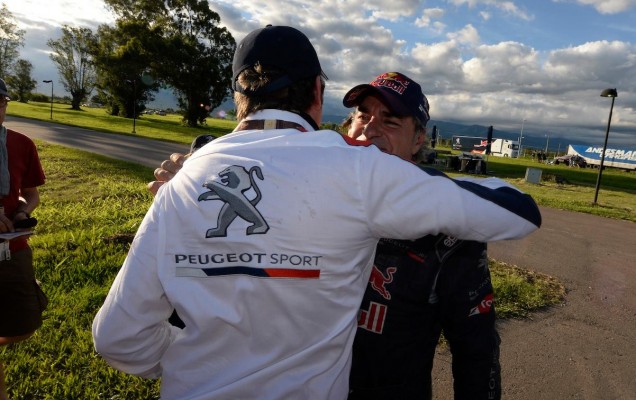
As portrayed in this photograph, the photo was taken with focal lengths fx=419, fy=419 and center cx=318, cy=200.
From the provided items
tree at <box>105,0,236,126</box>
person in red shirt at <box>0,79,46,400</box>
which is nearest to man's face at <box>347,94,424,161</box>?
person in red shirt at <box>0,79,46,400</box>

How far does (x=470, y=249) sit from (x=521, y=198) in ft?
1.23

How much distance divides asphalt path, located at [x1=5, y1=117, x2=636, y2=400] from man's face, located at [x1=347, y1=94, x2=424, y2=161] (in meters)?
2.11

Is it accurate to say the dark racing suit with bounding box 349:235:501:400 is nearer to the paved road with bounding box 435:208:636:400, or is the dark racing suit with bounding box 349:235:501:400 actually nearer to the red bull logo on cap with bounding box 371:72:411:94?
the red bull logo on cap with bounding box 371:72:411:94

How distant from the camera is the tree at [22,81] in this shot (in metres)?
65.6

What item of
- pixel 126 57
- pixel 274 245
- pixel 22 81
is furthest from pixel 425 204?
pixel 22 81

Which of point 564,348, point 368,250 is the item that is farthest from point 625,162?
point 368,250

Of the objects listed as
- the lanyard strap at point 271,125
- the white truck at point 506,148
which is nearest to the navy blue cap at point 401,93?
the lanyard strap at point 271,125

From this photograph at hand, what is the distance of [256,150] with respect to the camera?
1.25m

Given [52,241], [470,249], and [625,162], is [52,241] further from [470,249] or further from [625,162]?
[625,162]

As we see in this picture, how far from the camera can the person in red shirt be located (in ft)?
10.3

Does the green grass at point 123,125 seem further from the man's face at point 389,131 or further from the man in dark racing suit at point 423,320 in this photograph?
Result: the man in dark racing suit at point 423,320

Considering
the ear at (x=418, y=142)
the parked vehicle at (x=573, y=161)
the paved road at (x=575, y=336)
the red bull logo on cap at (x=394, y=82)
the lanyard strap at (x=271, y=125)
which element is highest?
the parked vehicle at (x=573, y=161)

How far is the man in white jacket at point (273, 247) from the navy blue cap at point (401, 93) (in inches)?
46.5

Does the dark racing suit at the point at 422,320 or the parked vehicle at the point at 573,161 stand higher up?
the parked vehicle at the point at 573,161
